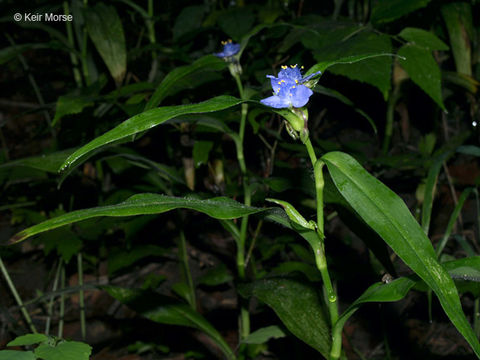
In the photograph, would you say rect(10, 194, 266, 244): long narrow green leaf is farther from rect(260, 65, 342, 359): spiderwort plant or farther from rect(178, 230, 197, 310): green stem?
rect(178, 230, 197, 310): green stem

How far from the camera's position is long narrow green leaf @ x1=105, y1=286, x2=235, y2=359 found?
1.46 m

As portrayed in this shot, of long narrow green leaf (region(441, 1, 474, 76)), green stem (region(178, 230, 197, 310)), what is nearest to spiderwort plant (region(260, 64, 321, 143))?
green stem (region(178, 230, 197, 310))

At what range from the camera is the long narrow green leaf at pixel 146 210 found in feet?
2.41

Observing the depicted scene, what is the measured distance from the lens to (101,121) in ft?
6.39

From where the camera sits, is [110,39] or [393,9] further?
[110,39]

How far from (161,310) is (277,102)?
36.9 inches

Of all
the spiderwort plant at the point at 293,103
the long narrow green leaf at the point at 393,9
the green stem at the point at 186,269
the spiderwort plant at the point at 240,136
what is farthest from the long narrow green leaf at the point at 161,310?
the long narrow green leaf at the point at 393,9

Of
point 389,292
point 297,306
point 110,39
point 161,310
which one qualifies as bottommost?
point 161,310

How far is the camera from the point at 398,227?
0.74 metres

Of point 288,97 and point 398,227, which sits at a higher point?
point 288,97

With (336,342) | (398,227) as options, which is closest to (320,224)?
(398,227)

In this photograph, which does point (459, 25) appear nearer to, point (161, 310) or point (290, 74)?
point (290, 74)

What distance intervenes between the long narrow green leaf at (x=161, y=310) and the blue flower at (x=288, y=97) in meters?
0.90

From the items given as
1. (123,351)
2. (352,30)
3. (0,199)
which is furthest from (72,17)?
(123,351)
